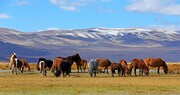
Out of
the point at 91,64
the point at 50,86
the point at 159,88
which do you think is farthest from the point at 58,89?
the point at 91,64

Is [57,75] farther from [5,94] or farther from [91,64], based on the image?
[5,94]

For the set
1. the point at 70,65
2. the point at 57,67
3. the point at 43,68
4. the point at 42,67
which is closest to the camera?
the point at 57,67

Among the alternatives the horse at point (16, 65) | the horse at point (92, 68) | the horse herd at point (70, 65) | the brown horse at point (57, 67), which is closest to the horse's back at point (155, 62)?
the horse herd at point (70, 65)

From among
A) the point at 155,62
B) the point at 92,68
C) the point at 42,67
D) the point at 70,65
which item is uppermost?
the point at 155,62

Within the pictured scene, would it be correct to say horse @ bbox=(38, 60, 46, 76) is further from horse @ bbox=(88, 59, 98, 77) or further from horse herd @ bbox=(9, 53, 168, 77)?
horse @ bbox=(88, 59, 98, 77)

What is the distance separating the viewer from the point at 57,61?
53781 mm

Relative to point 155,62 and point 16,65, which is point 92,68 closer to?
point 16,65

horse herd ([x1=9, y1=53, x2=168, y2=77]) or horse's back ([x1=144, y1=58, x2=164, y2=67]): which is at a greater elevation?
horse's back ([x1=144, y1=58, x2=164, y2=67])

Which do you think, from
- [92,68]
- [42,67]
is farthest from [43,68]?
[92,68]

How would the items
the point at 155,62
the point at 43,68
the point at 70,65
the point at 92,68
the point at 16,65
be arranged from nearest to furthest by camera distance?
1. the point at 70,65
2. the point at 92,68
3. the point at 43,68
4. the point at 16,65
5. the point at 155,62

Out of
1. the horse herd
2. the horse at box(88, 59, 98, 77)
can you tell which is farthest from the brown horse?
the horse at box(88, 59, 98, 77)

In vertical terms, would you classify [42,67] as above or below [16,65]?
below

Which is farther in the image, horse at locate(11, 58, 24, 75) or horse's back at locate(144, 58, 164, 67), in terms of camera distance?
A: horse's back at locate(144, 58, 164, 67)

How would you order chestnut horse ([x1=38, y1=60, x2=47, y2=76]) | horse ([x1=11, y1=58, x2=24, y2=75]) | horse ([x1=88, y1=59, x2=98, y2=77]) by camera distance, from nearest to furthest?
1. horse ([x1=88, y1=59, x2=98, y2=77])
2. chestnut horse ([x1=38, y1=60, x2=47, y2=76])
3. horse ([x1=11, y1=58, x2=24, y2=75])
